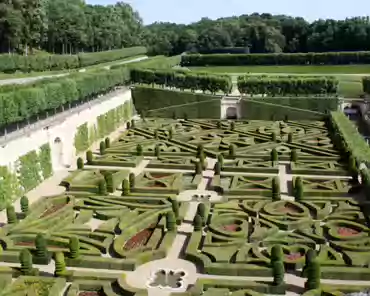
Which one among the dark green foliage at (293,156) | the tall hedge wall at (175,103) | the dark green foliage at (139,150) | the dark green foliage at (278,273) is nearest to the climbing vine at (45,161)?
the dark green foliage at (139,150)

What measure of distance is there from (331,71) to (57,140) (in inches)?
2046

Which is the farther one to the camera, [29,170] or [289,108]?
[289,108]

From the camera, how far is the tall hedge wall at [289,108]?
4572cm

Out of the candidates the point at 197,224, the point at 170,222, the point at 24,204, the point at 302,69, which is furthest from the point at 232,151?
the point at 302,69

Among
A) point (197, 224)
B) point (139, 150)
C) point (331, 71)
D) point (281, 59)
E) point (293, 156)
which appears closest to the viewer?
point (197, 224)

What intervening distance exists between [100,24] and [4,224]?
244ft

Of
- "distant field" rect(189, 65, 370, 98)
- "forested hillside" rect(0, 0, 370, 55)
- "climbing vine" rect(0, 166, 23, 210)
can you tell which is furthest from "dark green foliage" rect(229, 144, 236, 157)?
"forested hillside" rect(0, 0, 370, 55)

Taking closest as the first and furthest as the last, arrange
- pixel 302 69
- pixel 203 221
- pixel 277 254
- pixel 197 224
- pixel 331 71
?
pixel 277 254 < pixel 197 224 < pixel 203 221 < pixel 331 71 < pixel 302 69

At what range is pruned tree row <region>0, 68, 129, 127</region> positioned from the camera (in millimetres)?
28203

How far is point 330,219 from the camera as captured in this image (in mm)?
21359

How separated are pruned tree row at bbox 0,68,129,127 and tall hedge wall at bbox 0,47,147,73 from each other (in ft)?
49.0

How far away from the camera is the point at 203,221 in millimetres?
21188

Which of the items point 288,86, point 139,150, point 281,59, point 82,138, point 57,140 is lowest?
point 139,150

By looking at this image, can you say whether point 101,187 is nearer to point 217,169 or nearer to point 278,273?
point 217,169
